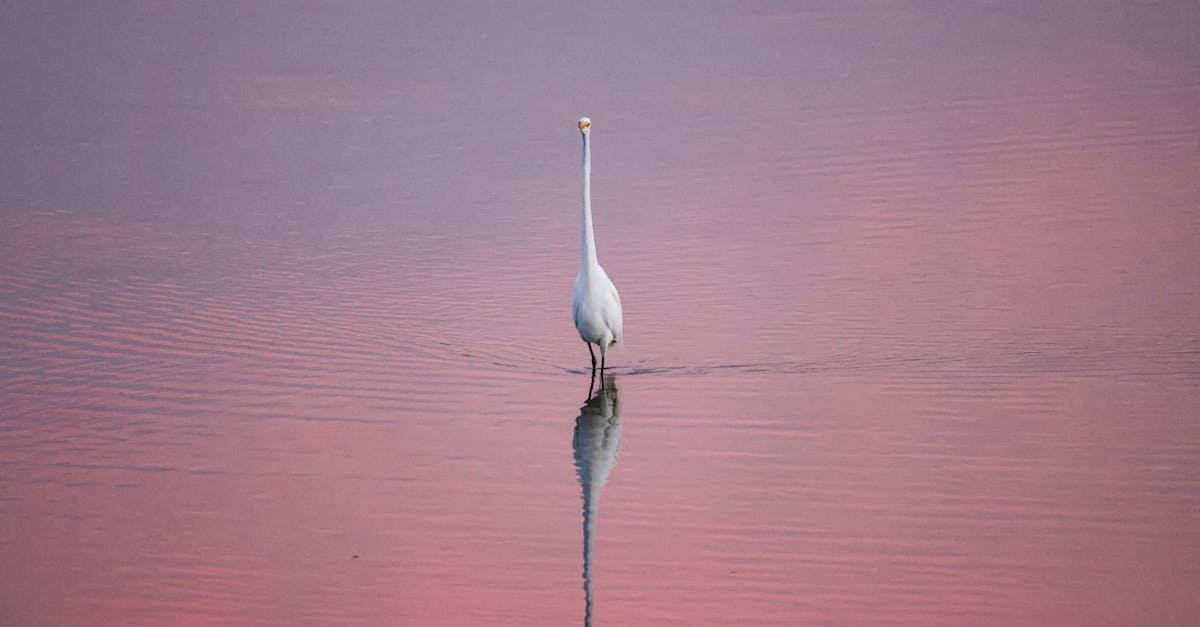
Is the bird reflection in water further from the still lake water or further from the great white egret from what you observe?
the great white egret

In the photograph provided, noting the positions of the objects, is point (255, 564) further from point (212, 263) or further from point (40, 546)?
point (212, 263)

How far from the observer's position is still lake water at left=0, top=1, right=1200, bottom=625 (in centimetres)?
580

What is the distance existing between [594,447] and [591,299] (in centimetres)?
140

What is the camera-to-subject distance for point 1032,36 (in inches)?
914

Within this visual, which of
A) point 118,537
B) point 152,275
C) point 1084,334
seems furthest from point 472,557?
point 152,275

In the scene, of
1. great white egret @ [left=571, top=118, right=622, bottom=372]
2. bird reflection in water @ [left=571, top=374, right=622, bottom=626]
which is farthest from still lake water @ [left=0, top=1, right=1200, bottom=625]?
great white egret @ [left=571, top=118, right=622, bottom=372]

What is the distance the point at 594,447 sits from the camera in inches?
291

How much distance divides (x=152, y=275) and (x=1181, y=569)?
851 centimetres

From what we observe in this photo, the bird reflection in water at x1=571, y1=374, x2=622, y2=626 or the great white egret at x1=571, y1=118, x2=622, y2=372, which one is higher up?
the great white egret at x1=571, y1=118, x2=622, y2=372

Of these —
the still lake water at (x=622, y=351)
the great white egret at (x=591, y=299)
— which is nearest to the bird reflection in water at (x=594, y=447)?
the still lake water at (x=622, y=351)

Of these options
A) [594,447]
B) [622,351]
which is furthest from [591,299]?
[594,447]

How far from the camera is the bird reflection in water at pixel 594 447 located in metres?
6.10

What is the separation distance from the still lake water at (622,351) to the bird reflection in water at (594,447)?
0.04 meters

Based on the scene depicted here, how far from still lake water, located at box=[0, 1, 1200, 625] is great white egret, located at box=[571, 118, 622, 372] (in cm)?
28
